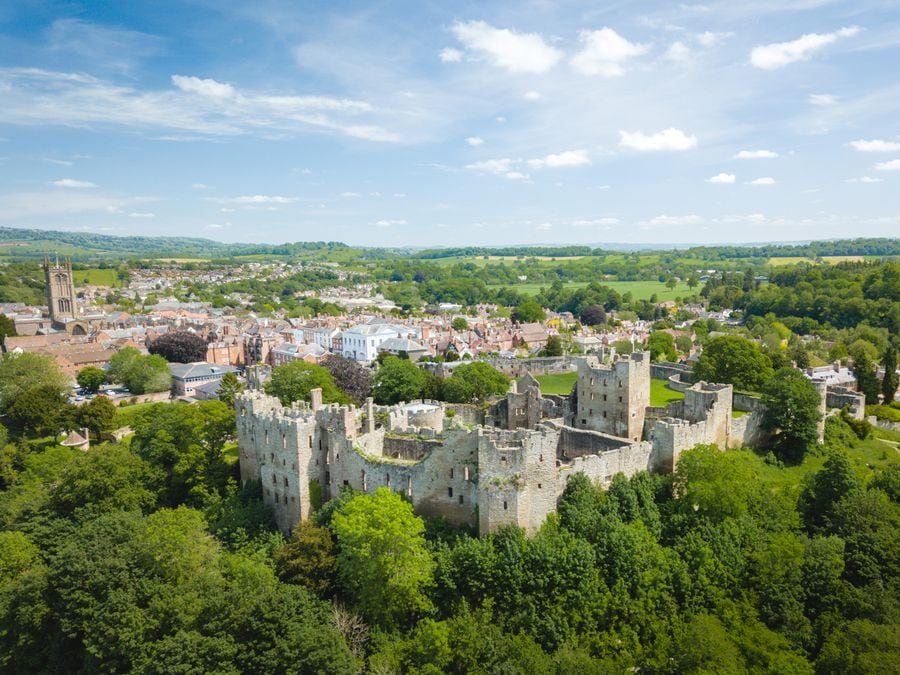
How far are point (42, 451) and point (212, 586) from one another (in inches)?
1131

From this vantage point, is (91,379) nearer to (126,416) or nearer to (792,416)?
(126,416)

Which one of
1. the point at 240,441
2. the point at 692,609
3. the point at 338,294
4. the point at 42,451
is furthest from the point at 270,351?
the point at 338,294

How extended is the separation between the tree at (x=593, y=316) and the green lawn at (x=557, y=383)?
5886cm

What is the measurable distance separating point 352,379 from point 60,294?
274 feet

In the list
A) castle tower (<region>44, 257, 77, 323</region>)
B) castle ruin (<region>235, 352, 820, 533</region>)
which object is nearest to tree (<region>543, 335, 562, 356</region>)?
castle ruin (<region>235, 352, 820, 533</region>)

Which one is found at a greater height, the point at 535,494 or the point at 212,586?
the point at 535,494

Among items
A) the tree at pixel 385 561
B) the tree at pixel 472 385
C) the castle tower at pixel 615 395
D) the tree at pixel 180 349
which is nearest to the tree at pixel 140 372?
the tree at pixel 180 349

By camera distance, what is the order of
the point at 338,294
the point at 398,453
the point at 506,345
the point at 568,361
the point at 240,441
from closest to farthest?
the point at 398,453 → the point at 240,441 → the point at 568,361 → the point at 506,345 → the point at 338,294

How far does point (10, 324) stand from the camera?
98500mm

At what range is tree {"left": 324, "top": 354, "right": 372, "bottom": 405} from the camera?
58344mm

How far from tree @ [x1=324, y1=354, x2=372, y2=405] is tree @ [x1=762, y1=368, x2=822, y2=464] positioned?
3239 cm

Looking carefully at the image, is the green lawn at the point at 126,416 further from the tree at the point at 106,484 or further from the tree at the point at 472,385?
the tree at the point at 472,385

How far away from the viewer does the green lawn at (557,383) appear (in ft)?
212

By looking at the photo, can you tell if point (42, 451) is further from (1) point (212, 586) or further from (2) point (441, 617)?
(2) point (441, 617)
